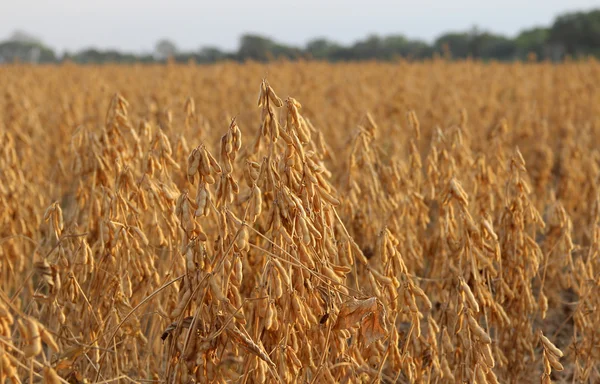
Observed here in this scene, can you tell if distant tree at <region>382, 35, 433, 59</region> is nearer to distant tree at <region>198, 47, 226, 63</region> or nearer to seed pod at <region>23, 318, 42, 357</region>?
distant tree at <region>198, 47, 226, 63</region>

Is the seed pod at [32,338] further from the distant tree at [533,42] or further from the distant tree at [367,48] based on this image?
the distant tree at [533,42]

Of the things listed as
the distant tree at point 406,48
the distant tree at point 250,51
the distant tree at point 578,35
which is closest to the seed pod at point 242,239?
the distant tree at point 250,51

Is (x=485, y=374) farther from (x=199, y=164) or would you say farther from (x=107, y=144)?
(x=107, y=144)

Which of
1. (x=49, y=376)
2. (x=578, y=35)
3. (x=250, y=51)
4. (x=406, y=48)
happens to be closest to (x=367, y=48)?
(x=406, y=48)

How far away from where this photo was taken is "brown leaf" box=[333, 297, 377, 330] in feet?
4.06

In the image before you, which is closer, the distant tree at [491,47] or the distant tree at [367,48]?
the distant tree at [367,48]

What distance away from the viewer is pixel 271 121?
1314mm

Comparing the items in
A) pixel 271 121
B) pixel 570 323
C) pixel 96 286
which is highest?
pixel 271 121

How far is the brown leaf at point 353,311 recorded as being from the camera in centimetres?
124

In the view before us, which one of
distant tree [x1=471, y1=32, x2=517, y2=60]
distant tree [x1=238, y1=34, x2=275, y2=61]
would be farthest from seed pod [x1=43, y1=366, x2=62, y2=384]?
distant tree [x1=471, y1=32, x2=517, y2=60]

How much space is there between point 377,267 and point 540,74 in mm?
7817

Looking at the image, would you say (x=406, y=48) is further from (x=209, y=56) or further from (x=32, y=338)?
(x=32, y=338)

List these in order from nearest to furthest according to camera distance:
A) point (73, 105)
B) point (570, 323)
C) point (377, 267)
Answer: point (377, 267) → point (570, 323) → point (73, 105)

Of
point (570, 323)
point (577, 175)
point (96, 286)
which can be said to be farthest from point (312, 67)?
point (96, 286)
